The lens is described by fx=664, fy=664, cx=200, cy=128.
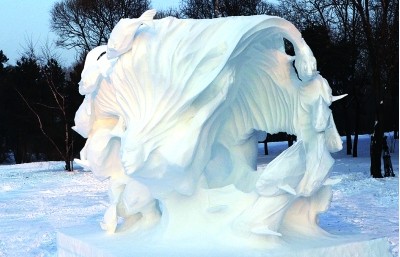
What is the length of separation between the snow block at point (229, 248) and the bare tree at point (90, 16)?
60.9 ft

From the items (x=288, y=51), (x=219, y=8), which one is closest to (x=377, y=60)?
(x=288, y=51)

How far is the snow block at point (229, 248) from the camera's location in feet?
16.5

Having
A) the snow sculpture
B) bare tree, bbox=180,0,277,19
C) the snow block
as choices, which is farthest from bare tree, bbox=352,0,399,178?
the snow block

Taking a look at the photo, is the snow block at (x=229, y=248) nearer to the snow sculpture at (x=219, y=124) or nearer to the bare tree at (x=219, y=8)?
the snow sculpture at (x=219, y=124)

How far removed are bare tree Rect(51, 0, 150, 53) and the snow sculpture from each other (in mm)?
18175

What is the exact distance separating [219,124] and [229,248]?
1.13m

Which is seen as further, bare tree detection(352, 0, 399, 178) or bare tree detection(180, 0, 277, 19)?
bare tree detection(180, 0, 277, 19)

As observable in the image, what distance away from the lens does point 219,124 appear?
571cm

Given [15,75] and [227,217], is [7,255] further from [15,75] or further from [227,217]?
[15,75]

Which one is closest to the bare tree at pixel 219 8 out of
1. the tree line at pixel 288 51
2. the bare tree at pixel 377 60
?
the tree line at pixel 288 51

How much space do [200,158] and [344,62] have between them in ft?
50.6

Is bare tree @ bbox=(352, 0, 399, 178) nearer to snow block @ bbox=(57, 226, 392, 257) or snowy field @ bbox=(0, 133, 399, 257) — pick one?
Result: snowy field @ bbox=(0, 133, 399, 257)

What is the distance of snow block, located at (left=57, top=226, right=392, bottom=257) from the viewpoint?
504 cm

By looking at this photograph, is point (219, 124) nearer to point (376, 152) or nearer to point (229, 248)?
point (229, 248)
